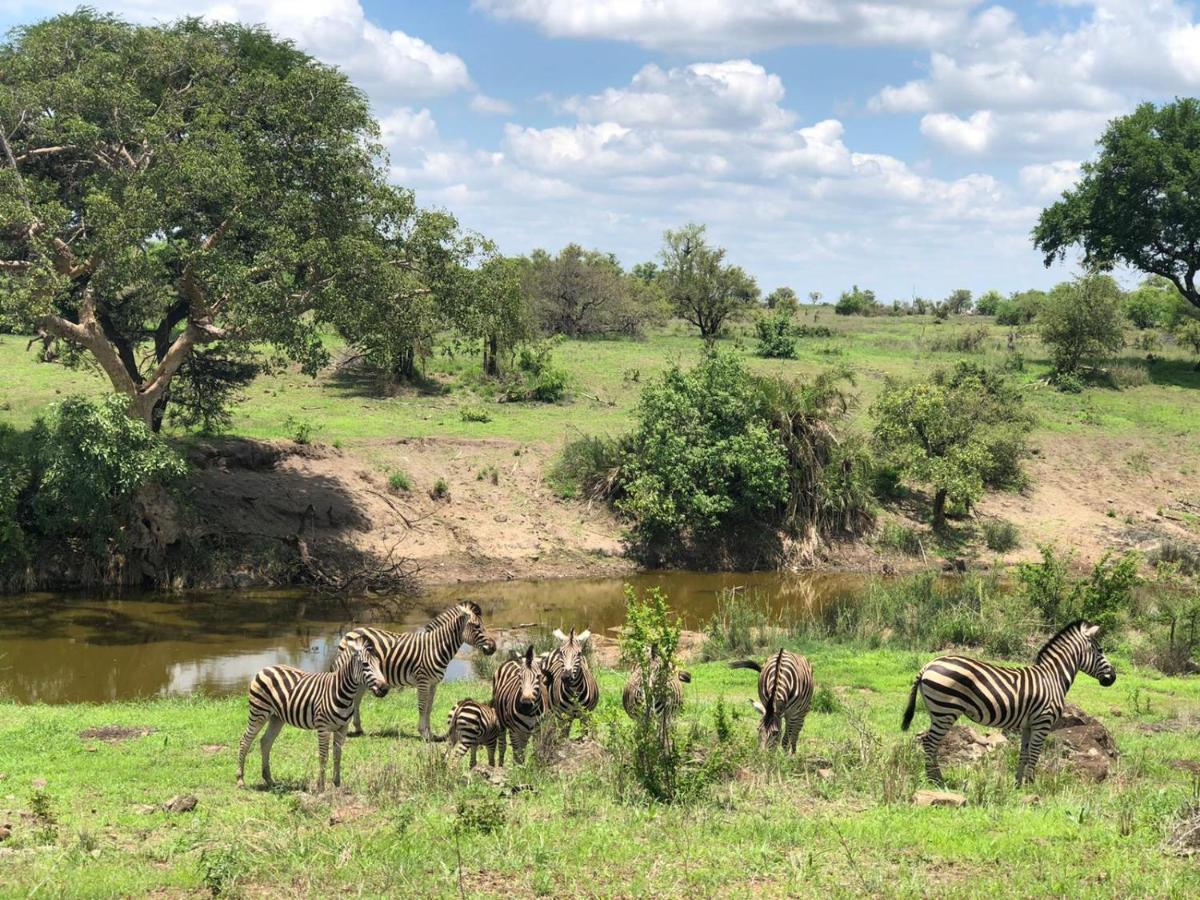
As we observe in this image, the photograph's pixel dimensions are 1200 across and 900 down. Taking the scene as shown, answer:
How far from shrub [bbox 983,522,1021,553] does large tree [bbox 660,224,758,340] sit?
24.2 meters

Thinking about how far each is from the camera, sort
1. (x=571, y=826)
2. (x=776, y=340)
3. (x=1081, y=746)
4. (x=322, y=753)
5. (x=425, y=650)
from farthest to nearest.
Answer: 1. (x=776, y=340)
2. (x=425, y=650)
3. (x=1081, y=746)
4. (x=322, y=753)
5. (x=571, y=826)

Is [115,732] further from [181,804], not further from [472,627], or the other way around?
[472,627]

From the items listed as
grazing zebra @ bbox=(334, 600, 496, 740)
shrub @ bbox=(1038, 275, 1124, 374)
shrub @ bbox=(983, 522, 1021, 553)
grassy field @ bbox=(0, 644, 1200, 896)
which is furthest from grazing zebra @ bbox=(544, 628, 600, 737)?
shrub @ bbox=(1038, 275, 1124, 374)

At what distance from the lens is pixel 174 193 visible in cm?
2277

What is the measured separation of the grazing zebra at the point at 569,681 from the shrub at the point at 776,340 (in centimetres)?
3624

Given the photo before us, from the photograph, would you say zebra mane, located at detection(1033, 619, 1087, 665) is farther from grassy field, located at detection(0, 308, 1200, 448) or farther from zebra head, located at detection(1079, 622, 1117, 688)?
grassy field, located at detection(0, 308, 1200, 448)

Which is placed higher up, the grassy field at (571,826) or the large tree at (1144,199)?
the large tree at (1144,199)

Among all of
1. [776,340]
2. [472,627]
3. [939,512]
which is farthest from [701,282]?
[472,627]

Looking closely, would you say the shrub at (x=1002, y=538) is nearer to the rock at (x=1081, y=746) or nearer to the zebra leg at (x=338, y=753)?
the rock at (x=1081, y=746)

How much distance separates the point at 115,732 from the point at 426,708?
153 inches

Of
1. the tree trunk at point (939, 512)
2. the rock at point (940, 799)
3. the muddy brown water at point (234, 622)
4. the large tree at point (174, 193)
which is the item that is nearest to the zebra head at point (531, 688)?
the rock at point (940, 799)

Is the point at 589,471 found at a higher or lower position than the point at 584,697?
higher

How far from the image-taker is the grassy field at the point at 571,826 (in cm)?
840

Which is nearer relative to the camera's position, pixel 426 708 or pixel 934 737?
pixel 934 737
